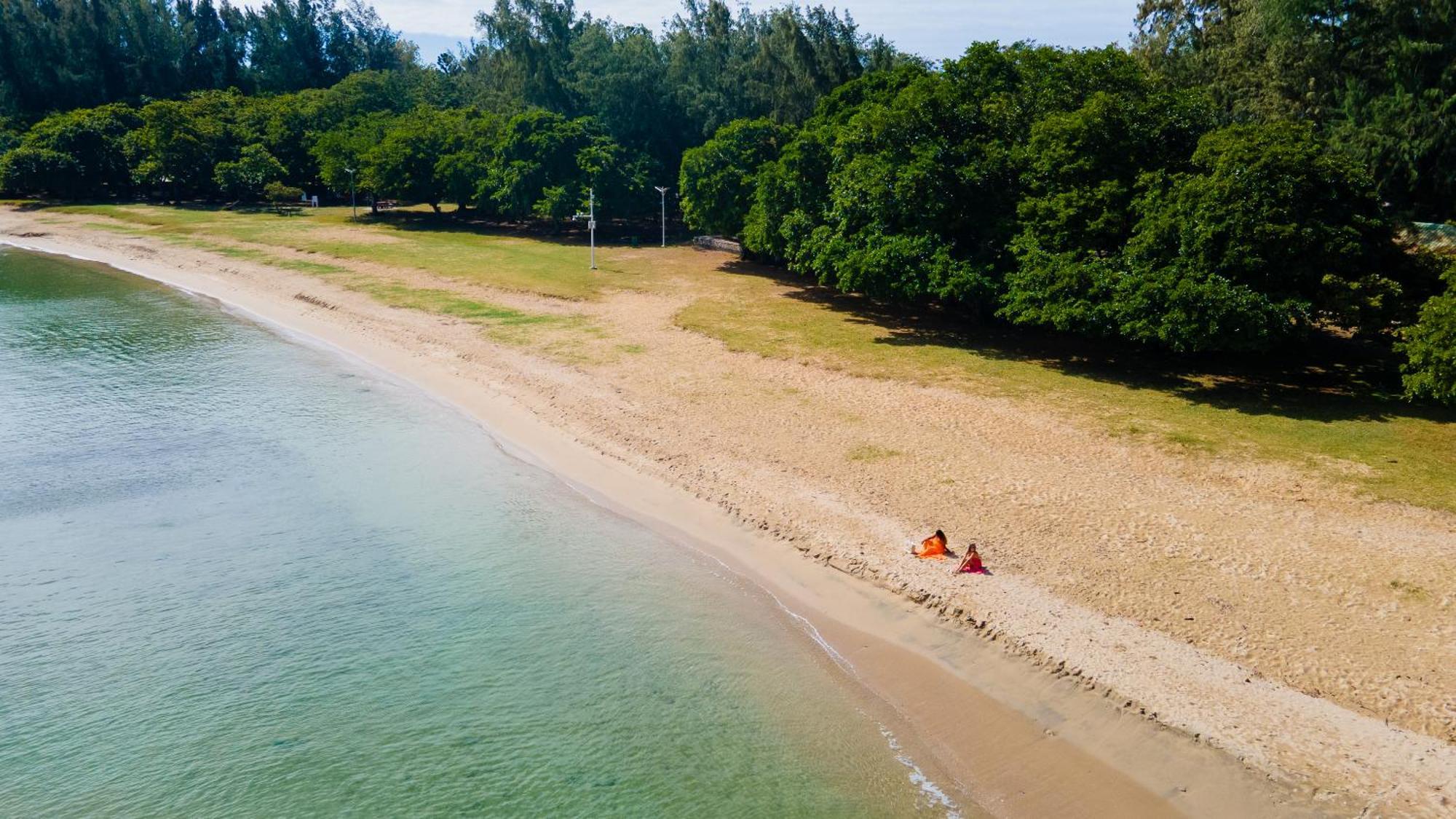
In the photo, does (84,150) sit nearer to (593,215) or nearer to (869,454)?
(593,215)

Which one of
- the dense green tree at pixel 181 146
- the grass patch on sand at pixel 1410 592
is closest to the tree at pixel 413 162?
the dense green tree at pixel 181 146

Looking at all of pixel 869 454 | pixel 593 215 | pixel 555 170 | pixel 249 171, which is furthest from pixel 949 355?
pixel 249 171

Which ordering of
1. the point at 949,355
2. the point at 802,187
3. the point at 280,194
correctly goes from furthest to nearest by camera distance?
1. the point at 280,194
2. the point at 802,187
3. the point at 949,355

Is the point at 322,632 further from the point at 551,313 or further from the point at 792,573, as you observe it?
the point at 551,313

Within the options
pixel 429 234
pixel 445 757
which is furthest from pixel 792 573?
pixel 429 234

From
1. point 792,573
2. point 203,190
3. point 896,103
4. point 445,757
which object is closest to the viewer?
point 445,757

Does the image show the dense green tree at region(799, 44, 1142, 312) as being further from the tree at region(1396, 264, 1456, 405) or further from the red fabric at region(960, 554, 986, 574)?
the red fabric at region(960, 554, 986, 574)

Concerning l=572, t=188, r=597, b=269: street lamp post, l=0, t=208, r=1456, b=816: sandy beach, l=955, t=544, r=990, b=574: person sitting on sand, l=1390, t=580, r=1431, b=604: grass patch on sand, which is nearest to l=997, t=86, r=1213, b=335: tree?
l=0, t=208, r=1456, b=816: sandy beach

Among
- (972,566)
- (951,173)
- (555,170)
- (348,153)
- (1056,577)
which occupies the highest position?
(348,153)
